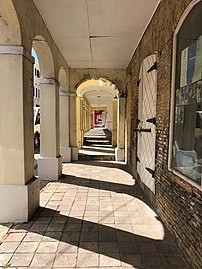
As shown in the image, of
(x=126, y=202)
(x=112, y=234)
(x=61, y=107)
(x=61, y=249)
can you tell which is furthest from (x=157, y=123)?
(x=61, y=107)

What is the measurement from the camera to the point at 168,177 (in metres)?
2.81

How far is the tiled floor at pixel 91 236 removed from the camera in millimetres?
2178

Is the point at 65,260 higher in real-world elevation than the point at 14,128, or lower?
lower

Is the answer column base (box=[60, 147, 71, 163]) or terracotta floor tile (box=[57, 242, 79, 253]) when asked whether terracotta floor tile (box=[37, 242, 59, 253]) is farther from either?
column base (box=[60, 147, 71, 163])

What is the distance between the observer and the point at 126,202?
3.80 meters

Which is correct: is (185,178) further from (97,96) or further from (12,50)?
(97,96)

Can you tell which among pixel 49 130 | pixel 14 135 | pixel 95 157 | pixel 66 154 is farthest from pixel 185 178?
pixel 95 157

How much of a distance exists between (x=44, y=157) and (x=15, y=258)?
310 centimetres

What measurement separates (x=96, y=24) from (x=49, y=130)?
250 cm

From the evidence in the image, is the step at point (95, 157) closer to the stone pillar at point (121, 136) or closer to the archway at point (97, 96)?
the stone pillar at point (121, 136)

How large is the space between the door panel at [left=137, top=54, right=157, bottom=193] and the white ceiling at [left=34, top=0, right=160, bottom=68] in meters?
0.76

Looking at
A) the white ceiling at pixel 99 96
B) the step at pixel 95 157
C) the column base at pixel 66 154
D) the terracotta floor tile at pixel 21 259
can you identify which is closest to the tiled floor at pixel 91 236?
the terracotta floor tile at pixel 21 259

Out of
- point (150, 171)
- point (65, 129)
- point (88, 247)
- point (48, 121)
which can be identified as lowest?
point (88, 247)

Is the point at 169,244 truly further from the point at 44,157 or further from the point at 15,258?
the point at 44,157
